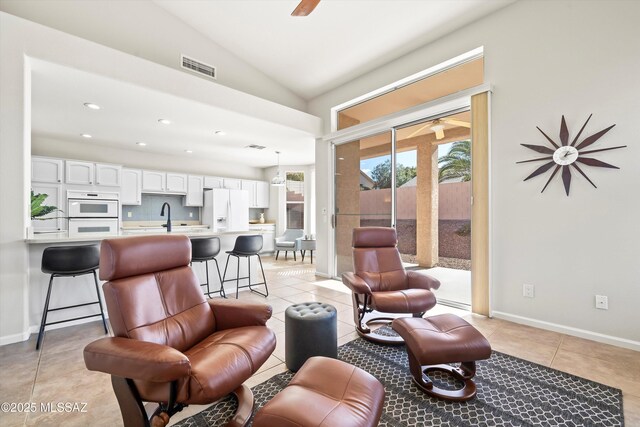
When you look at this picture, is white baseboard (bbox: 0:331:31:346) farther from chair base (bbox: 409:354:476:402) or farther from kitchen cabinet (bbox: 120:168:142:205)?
kitchen cabinet (bbox: 120:168:142:205)

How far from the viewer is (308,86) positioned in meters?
5.11

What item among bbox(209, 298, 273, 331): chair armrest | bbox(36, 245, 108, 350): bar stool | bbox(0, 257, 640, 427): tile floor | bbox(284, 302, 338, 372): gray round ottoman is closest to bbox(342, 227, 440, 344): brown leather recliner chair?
bbox(0, 257, 640, 427): tile floor

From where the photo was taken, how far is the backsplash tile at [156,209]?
6559 mm

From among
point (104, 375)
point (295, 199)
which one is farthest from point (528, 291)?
point (295, 199)

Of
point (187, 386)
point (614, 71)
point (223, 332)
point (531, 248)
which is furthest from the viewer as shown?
point (531, 248)

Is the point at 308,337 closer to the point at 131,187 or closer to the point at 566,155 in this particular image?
the point at 566,155

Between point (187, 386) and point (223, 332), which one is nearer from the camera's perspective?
point (187, 386)

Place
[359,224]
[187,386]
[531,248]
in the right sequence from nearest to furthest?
[187,386], [531,248], [359,224]

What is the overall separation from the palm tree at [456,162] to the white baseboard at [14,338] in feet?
18.0

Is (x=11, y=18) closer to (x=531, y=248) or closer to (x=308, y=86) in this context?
(x=308, y=86)

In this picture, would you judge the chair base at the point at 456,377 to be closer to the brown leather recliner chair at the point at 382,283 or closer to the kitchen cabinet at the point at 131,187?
the brown leather recliner chair at the point at 382,283

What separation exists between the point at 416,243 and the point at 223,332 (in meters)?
4.43

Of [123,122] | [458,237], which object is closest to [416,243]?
[458,237]

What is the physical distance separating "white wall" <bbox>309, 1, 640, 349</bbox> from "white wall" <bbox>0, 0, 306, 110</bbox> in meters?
3.30
